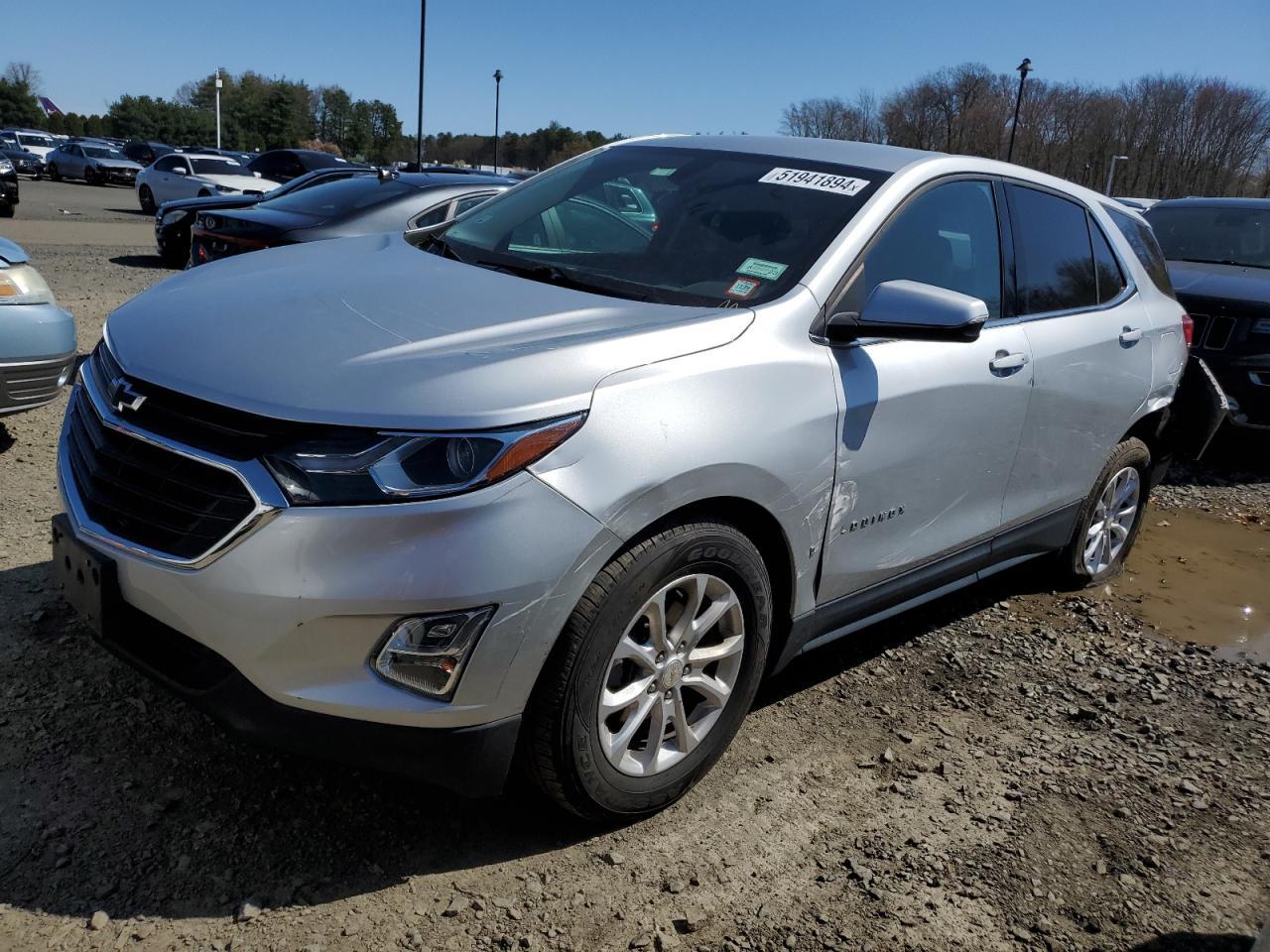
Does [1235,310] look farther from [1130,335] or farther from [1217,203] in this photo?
[1130,335]

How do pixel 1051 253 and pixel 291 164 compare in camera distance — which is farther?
pixel 291 164

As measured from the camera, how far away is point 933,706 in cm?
361

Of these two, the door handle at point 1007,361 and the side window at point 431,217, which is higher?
the door handle at point 1007,361

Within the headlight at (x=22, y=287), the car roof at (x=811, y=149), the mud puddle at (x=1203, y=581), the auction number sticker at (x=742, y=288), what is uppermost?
the car roof at (x=811, y=149)

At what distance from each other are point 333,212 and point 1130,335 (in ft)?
19.0

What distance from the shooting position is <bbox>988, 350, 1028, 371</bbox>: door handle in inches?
135

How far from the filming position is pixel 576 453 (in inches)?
88.5

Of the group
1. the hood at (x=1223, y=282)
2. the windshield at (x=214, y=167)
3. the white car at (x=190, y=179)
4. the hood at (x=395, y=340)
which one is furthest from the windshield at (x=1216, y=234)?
the windshield at (x=214, y=167)

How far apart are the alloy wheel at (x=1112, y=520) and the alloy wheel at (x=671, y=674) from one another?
2.51m

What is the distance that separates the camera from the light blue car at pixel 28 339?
456 cm

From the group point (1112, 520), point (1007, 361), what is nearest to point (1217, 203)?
point (1112, 520)

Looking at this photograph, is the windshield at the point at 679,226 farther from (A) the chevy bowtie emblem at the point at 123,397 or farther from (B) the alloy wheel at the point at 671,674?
(A) the chevy bowtie emblem at the point at 123,397

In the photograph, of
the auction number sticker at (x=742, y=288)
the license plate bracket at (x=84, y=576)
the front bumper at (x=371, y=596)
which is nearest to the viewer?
the front bumper at (x=371, y=596)

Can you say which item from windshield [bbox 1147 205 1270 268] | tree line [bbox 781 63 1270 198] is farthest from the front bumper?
tree line [bbox 781 63 1270 198]
